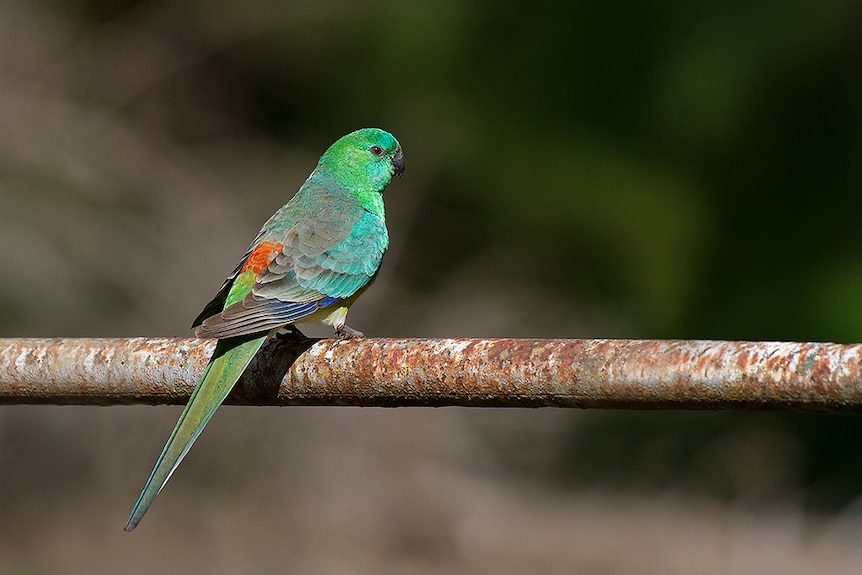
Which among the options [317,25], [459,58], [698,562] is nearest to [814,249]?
[698,562]

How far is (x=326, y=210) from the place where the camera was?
4805 millimetres

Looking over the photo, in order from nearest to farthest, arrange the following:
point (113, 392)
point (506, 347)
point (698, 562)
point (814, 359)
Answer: point (814, 359)
point (506, 347)
point (113, 392)
point (698, 562)

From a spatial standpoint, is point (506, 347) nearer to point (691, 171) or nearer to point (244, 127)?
point (691, 171)

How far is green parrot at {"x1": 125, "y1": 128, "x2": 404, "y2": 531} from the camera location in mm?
3566

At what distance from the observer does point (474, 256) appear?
10.2m

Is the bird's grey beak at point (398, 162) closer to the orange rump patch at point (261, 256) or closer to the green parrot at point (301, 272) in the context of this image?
the green parrot at point (301, 272)

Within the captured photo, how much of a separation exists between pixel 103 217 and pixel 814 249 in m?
6.23

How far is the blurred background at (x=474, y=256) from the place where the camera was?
29.6 feet

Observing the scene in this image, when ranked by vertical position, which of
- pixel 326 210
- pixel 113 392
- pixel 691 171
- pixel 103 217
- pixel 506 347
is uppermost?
pixel 691 171

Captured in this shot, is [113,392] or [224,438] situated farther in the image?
[224,438]

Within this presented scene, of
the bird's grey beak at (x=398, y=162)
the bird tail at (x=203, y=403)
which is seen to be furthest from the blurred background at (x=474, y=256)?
the bird tail at (x=203, y=403)

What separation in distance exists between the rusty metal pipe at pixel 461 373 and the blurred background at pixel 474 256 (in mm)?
5301

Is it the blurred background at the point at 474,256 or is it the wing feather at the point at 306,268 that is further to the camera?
the blurred background at the point at 474,256

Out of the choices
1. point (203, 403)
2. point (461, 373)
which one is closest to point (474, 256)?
point (203, 403)
